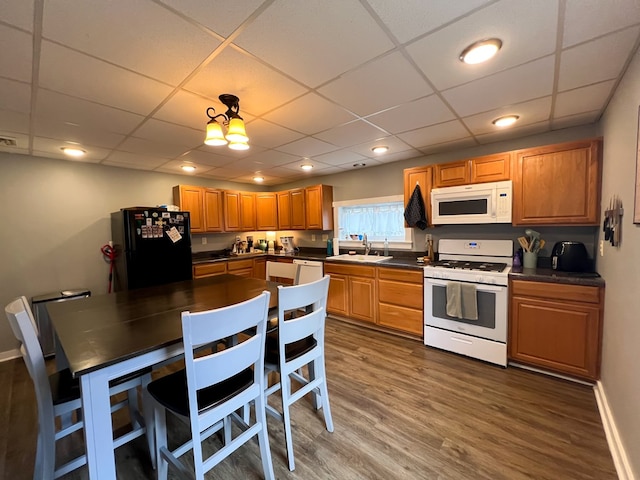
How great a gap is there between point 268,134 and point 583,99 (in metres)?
2.62

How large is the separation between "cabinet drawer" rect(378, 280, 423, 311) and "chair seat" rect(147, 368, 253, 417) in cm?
221

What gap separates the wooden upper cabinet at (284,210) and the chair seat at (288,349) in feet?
10.4

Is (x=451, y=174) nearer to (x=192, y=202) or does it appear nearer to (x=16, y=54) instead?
(x=16, y=54)

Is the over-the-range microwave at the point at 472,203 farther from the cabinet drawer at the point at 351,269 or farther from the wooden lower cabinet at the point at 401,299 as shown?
the cabinet drawer at the point at 351,269

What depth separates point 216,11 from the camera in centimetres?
113

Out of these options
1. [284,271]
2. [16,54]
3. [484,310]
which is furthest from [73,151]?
[484,310]

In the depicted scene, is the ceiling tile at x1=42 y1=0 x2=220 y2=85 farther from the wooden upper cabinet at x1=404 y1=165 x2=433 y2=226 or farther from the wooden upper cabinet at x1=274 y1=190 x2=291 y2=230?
the wooden upper cabinet at x1=274 y1=190 x2=291 y2=230

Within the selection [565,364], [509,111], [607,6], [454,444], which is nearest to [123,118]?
[607,6]

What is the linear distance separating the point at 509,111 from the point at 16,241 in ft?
17.5

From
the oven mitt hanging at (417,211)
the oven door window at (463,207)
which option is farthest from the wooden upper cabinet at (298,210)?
the oven door window at (463,207)

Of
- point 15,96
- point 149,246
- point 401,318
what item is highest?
point 15,96

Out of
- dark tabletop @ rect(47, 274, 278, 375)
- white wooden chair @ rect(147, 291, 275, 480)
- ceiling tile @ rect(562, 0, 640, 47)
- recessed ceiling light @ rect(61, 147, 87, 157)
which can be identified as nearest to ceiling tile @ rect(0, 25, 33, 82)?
dark tabletop @ rect(47, 274, 278, 375)

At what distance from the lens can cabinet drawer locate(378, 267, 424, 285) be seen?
308 centimetres

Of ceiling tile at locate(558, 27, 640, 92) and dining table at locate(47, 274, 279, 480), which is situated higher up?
ceiling tile at locate(558, 27, 640, 92)
